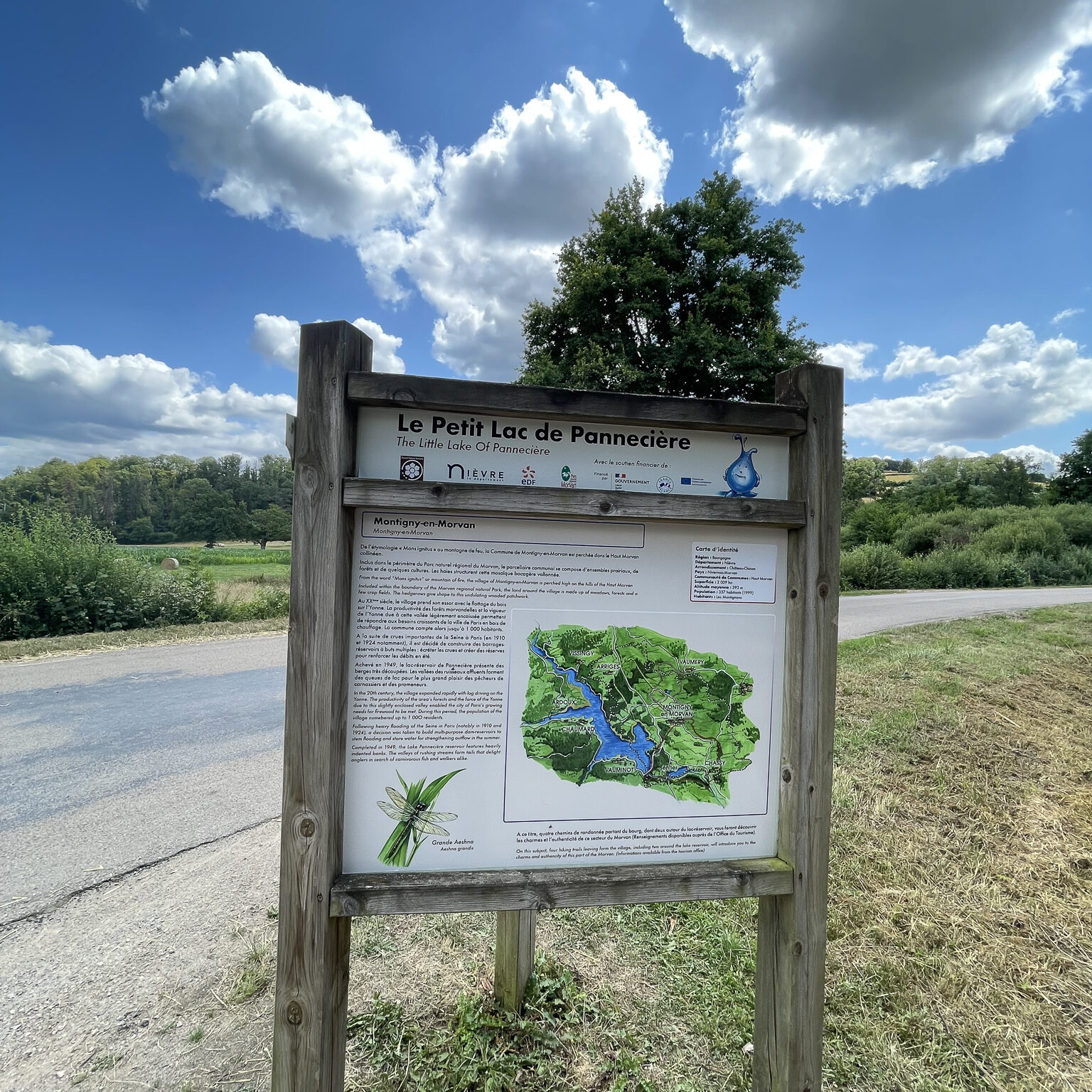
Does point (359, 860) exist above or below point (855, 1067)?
above

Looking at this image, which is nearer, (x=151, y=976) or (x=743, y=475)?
(x=743, y=475)

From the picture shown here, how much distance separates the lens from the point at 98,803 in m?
4.02

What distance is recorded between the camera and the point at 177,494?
33312 mm

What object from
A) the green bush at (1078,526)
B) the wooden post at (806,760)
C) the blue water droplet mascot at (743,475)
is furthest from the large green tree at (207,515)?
the green bush at (1078,526)

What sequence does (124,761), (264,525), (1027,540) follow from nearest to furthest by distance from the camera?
(124,761) → (1027,540) → (264,525)

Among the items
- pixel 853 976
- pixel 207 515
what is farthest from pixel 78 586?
pixel 207 515

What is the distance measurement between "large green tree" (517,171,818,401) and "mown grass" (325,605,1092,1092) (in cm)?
1641

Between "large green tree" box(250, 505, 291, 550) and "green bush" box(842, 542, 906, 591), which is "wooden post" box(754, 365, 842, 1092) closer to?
"green bush" box(842, 542, 906, 591)

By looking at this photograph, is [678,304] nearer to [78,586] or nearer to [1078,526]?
[78,586]

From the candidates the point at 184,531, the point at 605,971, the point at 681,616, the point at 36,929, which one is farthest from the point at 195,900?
the point at 184,531

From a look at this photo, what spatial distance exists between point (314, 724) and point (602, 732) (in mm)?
729

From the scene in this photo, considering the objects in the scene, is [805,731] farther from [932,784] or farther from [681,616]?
[932,784]

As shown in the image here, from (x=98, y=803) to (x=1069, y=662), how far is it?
32.2ft

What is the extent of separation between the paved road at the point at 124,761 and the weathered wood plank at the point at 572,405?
10.7 feet
